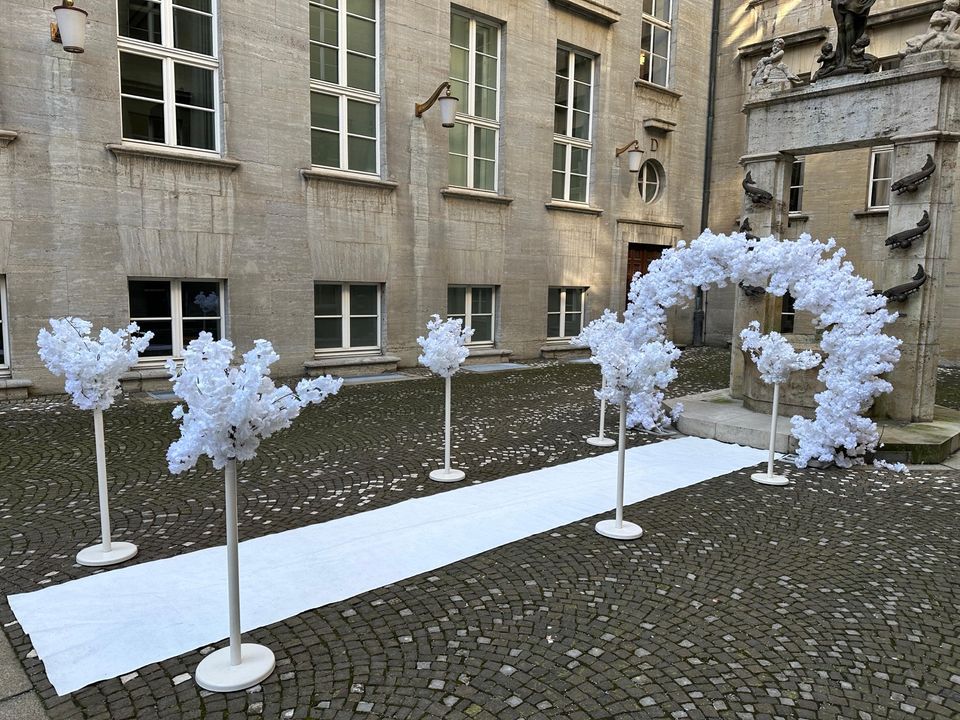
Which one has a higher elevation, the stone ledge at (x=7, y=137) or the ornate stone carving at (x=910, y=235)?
the stone ledge at (x=7, y=137)

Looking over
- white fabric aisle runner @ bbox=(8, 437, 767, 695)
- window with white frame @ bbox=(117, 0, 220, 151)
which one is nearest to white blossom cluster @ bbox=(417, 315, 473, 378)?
white fabric aisle runner @ bbox=(8, 437, 767, 695)

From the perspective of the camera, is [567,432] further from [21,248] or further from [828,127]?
[21,248]

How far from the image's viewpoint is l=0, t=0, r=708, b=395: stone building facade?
10516 mm

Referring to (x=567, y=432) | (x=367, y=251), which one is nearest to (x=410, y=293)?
(x=367, y=251)

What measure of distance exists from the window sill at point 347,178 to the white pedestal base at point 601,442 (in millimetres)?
7645

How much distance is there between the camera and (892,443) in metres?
7.84

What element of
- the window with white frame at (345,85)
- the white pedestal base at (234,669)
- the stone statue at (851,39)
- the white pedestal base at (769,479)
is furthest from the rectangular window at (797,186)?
the white pedestal base at (234,669)

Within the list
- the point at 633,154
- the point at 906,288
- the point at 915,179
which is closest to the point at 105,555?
the point at 906,288

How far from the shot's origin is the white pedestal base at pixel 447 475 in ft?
22.3

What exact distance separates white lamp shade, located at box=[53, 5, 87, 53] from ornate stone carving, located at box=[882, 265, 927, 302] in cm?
1159

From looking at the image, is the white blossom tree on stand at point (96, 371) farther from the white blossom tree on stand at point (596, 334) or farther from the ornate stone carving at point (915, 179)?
the ornate stone carving at point (915, 179)

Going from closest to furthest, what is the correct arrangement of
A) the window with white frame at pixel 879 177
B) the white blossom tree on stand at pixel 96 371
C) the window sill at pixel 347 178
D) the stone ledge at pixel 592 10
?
the white blossom tree on stand at pixel 96 371, the window sill at pixel 347 178, the stone ledge at pixel 592 10, the window with white frame at pixel 879 177

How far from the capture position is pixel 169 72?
11453mm

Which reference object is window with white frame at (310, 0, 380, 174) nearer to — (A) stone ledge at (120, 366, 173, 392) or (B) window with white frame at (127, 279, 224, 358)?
(B) window with white frame at (127, 279, 224, 358)
